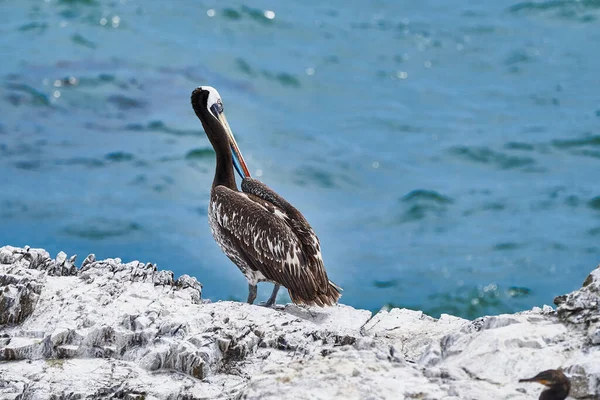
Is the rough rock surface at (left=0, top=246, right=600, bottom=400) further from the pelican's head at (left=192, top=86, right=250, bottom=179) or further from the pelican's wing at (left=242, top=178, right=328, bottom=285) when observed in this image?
the pelican's head at (left=192, top=86, right=250, bottom=179)

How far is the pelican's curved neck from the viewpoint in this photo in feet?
34.4

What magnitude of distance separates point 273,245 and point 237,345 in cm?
244

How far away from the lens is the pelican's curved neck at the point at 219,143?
10492 millimetres

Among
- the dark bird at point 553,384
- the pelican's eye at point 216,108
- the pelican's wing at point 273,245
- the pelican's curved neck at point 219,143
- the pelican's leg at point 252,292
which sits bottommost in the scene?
the dark bird at point 553,384

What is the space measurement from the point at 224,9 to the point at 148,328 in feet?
82.9

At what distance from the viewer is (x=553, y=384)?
536cm

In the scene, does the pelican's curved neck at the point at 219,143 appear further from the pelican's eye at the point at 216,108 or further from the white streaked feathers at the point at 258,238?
the white streaked feathers at the point at 258,238

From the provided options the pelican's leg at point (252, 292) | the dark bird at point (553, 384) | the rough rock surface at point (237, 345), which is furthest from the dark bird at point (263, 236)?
the dark bird at point (553, 384)

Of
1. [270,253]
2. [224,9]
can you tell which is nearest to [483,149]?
[224,9]

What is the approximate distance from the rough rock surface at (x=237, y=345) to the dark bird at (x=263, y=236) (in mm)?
269

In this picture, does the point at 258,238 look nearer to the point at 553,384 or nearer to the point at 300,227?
the point at 300,227

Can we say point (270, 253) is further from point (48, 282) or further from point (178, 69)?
point (178, 69)

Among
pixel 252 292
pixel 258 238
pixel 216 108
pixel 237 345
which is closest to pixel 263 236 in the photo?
pixel 258 238

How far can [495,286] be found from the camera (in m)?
20.4
